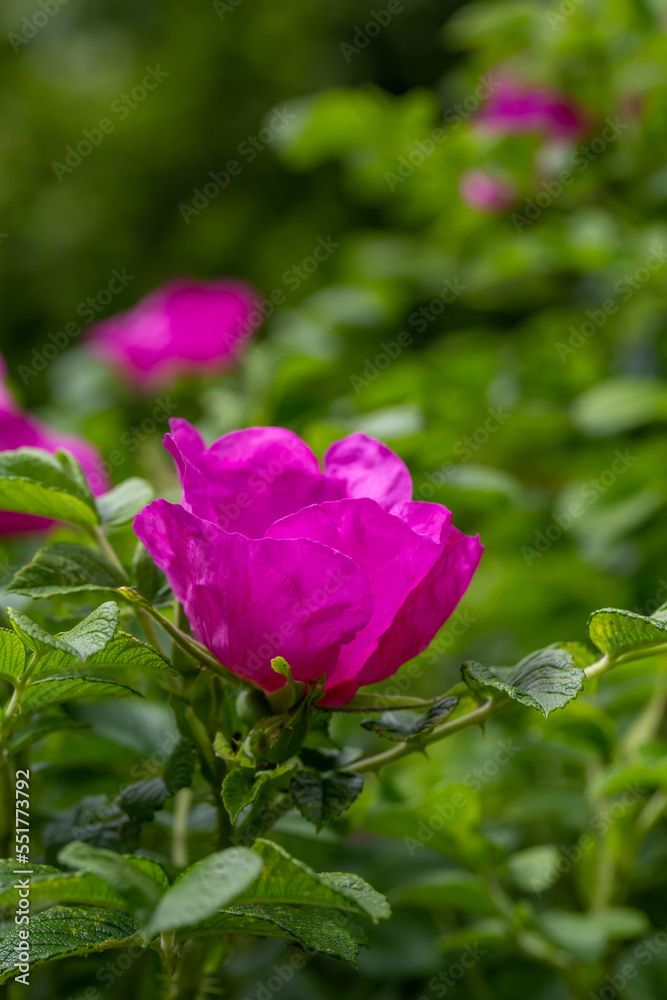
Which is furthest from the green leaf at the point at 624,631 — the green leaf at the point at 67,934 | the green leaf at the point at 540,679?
the green leaf at the point at 67,934

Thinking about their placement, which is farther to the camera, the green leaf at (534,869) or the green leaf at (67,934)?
the green leaf at (534,869)

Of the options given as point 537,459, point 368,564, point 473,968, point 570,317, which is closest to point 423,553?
point 368,564

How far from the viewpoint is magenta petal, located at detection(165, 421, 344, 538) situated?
46 centimetres

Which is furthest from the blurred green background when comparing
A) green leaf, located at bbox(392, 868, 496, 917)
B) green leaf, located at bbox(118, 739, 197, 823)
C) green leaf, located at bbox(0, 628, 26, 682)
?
green leaf, located at bbox(0, 628, 26, 682)

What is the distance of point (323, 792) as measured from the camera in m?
0.42

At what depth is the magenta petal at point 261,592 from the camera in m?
0.38

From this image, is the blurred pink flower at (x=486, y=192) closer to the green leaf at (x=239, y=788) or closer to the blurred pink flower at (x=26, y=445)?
the blurred pink flower at (x=26, y=445)

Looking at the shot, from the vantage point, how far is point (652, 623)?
1.24ft

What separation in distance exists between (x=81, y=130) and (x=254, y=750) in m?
4.23

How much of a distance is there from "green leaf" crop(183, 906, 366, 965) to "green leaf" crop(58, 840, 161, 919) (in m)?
0.06

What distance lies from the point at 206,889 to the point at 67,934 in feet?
0.40

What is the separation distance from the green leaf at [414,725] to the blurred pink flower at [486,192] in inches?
34.8

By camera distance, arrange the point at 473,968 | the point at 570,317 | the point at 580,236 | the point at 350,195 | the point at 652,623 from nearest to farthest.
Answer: the point at 652,623 < the point at 473,968 < the point at 580,236 < the point at 570,317 < the point at 350,195

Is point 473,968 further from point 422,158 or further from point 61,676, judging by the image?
point 422,158
